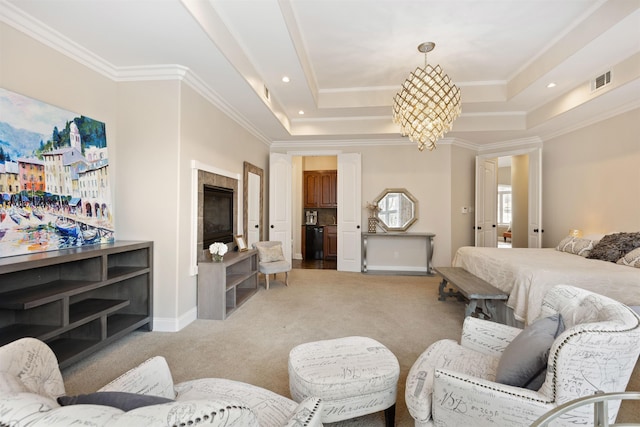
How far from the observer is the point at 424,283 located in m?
5.00

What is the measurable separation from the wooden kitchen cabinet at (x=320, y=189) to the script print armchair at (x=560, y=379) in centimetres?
659

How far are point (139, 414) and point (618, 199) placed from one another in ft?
18.0

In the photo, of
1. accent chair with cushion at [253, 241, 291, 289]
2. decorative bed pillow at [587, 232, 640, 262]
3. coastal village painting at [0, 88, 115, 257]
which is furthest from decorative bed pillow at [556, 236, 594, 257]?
coastal village painting at [0, 88, 115, 257]

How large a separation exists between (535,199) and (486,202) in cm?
95

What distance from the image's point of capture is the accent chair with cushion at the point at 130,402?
1.83ft

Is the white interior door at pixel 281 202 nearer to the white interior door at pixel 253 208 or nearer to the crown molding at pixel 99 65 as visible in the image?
the white interior door at pixel 253 208

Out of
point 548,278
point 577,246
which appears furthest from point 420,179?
point 548,278

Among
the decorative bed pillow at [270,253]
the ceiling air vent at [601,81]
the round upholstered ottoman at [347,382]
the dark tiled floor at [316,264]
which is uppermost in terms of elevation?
the ceiling air vent at [601,81]

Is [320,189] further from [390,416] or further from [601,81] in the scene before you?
[390,416]

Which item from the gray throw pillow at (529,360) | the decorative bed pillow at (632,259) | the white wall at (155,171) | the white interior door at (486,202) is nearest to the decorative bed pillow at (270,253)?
the white wall at (155,171)

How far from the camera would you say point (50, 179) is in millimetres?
2424

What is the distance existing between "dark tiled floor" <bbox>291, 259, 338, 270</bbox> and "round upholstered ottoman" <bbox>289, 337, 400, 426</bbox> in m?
4.72

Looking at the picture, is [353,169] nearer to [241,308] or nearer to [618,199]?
[241,308]

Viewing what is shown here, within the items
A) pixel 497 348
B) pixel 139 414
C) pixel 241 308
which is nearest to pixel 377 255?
pixel 241 308
